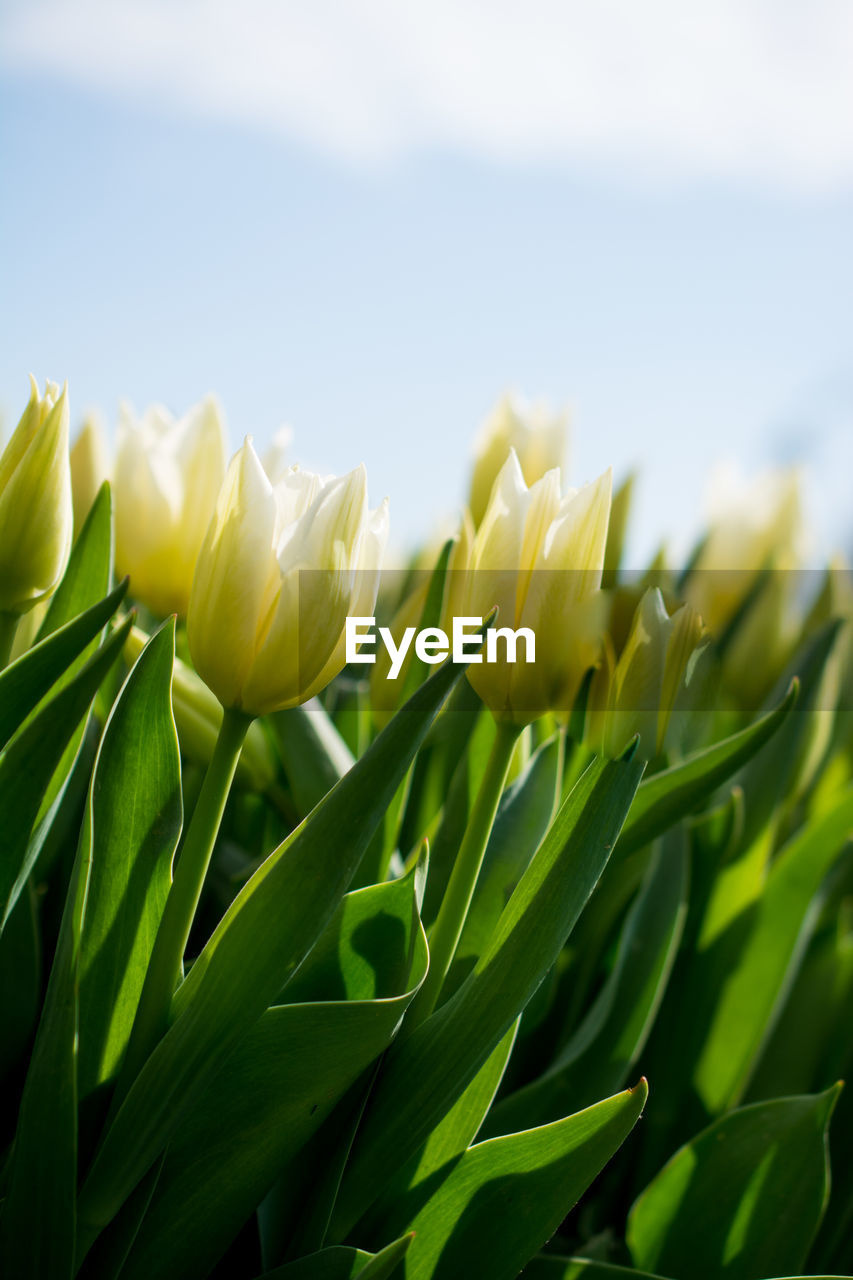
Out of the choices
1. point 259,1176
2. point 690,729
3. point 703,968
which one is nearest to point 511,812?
point 690,729

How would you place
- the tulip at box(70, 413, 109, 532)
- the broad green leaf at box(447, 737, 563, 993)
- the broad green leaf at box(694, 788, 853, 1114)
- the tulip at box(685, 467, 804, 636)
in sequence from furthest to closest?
the tulip at box(685, 467, 804, 636), the broad green leaf at box(694, 788, 853, 1114), the tulip at box(70, 413, 109, 532), the broad green leaf at box(447, 737, 563, 993)

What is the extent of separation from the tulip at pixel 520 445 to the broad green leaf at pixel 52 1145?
14.9 inches

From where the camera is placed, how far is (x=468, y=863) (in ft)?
1.29

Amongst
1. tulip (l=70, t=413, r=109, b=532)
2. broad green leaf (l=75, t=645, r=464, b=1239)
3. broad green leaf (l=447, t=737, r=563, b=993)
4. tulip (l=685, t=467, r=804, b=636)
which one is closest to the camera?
broad green leaf (l=75, t=645, r=464, b=1239)

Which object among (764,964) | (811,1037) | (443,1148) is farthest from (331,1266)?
(811,1037)

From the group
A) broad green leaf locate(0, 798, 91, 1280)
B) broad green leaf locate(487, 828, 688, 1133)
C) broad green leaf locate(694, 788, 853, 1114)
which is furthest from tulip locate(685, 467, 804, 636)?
broad green leaf locate(0, 798, 91, 1280)

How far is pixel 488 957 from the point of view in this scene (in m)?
0.38

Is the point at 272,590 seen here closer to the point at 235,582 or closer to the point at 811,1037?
the point at 235,582

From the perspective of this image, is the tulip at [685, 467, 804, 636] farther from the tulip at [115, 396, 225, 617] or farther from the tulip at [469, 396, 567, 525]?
the tulip at [115, 396, 225, 617]

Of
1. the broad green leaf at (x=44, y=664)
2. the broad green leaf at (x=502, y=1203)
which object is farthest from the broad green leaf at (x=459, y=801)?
the broad green leaf at (x=44, y=664)

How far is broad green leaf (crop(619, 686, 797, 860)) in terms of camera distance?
1.49ft

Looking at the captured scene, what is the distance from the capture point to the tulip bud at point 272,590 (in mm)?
334

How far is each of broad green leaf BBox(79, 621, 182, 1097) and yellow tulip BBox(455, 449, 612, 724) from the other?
0.41ft

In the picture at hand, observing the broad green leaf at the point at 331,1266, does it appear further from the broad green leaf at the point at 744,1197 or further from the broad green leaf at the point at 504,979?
the broad green leaf at the point at 744,1197
